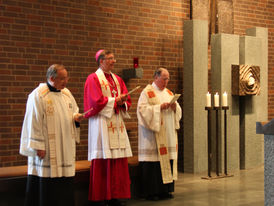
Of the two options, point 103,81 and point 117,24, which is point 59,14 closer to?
point 117,24

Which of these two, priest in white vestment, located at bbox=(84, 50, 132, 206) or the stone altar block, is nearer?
the stone altar block

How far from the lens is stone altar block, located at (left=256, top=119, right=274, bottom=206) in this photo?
10.00ft

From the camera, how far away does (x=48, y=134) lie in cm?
449

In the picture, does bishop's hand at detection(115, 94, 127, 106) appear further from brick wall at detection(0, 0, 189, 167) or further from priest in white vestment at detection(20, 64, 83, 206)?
brick wall at detection(0, 0, 189, 167)

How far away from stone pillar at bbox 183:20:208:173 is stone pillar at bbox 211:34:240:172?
18 centimetres

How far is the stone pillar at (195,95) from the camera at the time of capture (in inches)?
316

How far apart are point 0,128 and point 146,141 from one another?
80.1 inches

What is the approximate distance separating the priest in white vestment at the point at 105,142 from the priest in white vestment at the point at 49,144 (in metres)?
0.68

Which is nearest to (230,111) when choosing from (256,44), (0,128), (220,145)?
(220,145)

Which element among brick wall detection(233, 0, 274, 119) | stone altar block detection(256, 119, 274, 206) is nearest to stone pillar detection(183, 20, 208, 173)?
brick wall detection(233, 0, 274, 119)

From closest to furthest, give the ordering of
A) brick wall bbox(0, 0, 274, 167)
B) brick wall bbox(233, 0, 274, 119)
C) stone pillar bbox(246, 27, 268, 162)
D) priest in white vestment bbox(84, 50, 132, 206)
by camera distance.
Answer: priest in white vestment bbox(84, 50, 132, 206), brick wall bbox(0, 0, 274, 167), stone pillar bbox(246, 27, 268, 162), brick wall bbox(233, 0, 274, 119)

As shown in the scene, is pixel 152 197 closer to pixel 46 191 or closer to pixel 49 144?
pixel 46 191

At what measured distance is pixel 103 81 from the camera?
17.9 feet

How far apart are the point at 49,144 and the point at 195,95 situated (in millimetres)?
4088
